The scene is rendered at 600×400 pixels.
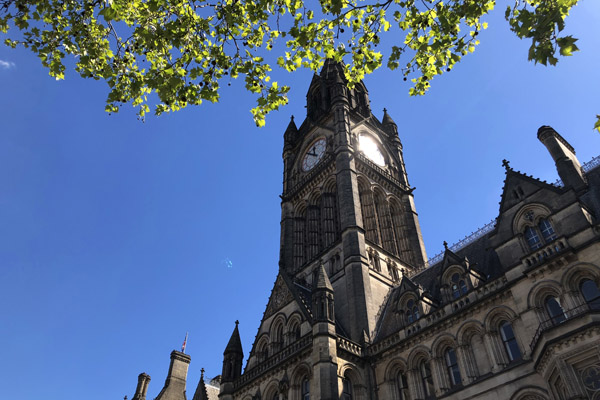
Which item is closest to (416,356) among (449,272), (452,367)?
(452,367)

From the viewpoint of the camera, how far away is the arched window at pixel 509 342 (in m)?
18.8

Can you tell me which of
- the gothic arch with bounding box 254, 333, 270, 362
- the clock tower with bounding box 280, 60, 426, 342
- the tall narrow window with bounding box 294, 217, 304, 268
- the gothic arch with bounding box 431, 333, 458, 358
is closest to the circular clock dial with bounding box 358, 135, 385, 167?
the clock tower with bounding box 280, 60, 426, 342

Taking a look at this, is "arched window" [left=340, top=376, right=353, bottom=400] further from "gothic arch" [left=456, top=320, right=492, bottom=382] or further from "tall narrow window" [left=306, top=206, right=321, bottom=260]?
"tall narrow window" [left=306, top=206, right=321, bottom=260]

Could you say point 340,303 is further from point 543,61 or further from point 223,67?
point 543,61

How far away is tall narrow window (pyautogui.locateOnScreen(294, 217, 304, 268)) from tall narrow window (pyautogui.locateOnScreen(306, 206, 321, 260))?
30.8 inches

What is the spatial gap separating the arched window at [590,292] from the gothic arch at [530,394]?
3614 mm

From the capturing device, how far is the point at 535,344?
1716 centimetres

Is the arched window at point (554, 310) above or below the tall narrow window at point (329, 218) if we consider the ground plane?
below

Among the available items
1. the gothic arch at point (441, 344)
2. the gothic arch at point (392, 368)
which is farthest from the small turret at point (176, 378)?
the gothic arch at point (441, 344)

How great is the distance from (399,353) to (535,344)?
767 cm

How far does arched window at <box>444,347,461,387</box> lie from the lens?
2054 centimetres

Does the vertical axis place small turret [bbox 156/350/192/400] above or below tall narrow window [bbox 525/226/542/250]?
above

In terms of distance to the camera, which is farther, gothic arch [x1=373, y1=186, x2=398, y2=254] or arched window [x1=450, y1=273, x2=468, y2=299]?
gothic arch [x1=373, y1=186, x2=398, y2=254]

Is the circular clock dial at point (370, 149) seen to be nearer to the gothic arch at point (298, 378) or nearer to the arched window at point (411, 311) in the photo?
the arched window at point (411, 311)
